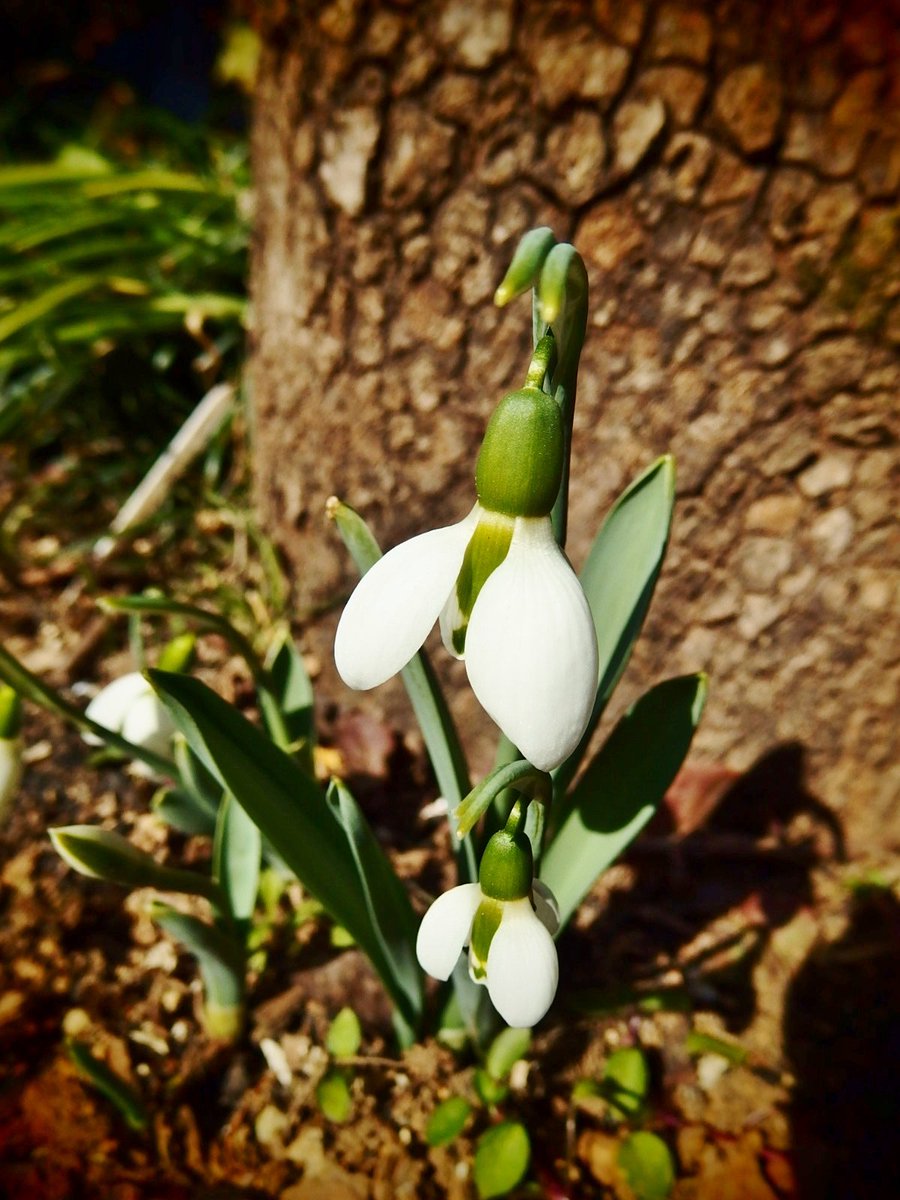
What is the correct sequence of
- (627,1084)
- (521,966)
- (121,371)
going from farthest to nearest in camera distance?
(121,371)
(627,1084)
(521,966)

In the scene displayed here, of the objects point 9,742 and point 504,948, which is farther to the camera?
point 9,742

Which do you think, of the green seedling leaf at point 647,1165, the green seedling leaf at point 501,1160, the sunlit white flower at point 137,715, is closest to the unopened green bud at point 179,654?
the sunlit white flower at point 137,715

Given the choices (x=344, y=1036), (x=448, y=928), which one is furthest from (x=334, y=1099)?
(x=448, y=928)

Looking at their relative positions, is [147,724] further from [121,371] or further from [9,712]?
[121,371]

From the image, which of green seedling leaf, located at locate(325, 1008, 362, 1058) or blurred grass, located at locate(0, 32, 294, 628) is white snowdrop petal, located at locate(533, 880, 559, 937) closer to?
green seedling leaf, located at locate(325, 1008, 362, 1058)

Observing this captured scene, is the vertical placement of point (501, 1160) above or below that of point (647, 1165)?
above

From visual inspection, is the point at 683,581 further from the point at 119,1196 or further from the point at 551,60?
the point at 119,1196

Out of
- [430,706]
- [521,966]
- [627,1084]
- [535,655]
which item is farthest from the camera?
[627,1084]

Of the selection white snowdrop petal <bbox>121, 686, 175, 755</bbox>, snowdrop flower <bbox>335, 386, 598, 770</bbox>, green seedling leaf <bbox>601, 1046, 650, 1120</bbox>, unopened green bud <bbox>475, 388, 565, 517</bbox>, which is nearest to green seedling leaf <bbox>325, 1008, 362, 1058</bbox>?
green seedling leaf <bbox>601, 1046, 650, 1120</bbox>
